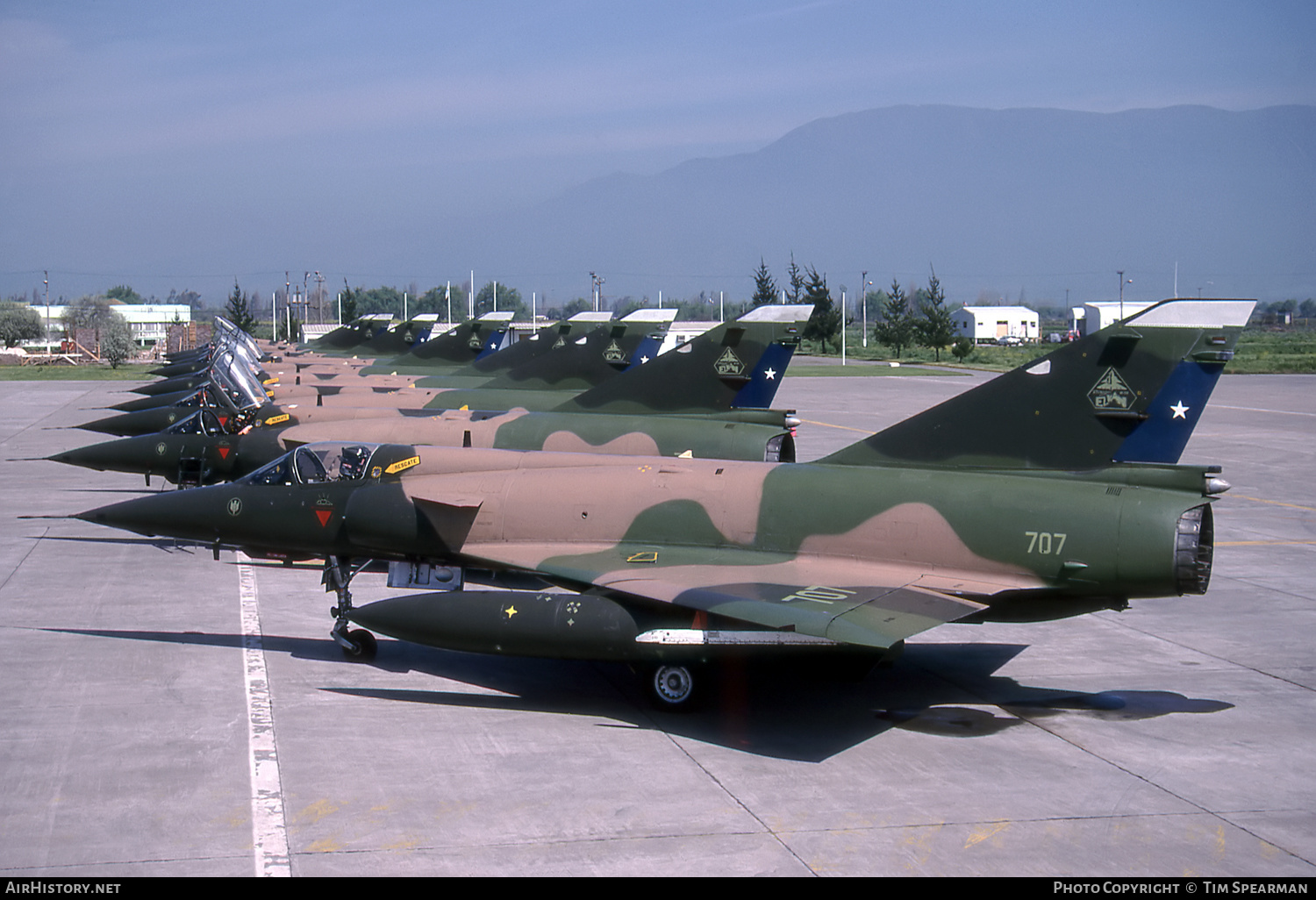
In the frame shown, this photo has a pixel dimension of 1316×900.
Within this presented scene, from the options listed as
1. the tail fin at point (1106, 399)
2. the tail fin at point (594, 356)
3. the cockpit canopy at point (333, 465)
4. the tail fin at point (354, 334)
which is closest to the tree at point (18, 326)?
the tail fin at point (354, 334)

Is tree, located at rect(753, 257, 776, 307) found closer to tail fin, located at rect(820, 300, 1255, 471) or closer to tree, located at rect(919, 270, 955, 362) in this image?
tree, located at rect(919, 270, 955, 362)

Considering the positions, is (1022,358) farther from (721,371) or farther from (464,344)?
(721,371)

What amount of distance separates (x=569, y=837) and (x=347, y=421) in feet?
42.1

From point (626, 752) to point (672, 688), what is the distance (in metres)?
1.18

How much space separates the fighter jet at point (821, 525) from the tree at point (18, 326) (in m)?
97.7

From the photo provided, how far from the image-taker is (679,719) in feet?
35.3

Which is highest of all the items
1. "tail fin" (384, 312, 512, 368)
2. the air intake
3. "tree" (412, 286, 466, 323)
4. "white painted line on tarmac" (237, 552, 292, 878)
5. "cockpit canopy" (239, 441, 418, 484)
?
"tree" (412, 286, 466, 323)

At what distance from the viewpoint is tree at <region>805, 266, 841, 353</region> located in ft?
298

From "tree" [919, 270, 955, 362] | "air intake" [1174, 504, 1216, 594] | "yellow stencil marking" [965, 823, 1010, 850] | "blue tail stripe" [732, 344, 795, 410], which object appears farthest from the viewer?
"tree" [919, 270, 955, 362]

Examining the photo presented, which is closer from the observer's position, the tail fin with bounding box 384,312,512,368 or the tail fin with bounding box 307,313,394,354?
the tail fin with bounding box 384,312,512,368

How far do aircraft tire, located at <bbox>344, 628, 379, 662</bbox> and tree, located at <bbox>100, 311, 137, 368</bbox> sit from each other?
64.6 m

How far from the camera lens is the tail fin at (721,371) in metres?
18.7

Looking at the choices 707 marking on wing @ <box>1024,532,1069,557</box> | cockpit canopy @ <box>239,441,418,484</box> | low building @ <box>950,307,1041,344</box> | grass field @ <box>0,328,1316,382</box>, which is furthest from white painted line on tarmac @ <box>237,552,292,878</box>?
low building @ <box>950,307,1041,344</box>

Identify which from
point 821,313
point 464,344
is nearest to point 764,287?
point 821,313
